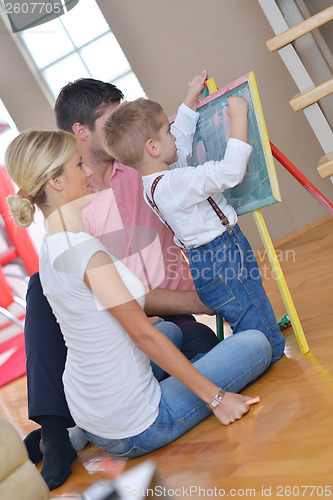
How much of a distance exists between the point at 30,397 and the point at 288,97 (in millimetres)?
2356

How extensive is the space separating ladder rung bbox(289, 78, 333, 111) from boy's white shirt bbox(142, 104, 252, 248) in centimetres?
64

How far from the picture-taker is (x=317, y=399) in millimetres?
1373

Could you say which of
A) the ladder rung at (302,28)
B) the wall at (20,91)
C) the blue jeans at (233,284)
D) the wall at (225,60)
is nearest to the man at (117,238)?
the blue jeans at (233,284)

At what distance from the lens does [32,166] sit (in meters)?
1.50

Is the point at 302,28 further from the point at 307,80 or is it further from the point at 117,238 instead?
the point at 117,238

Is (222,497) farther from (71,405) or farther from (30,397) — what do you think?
(30,397)

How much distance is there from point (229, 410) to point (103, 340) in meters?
0.37

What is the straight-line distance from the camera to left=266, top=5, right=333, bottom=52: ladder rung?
2.12 m

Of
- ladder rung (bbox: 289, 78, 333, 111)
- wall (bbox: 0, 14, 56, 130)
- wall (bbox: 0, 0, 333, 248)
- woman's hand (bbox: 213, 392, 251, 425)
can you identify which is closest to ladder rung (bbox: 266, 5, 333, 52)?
ladder rung (bbox: 289, 78, 333, 111)

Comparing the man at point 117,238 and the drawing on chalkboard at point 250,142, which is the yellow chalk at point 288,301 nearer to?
the drawing on chalkboard at point 250,142

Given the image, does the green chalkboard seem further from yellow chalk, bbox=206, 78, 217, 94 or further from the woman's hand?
the woman's hand

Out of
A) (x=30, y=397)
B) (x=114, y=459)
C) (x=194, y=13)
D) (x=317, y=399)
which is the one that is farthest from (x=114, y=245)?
(x=194, y=13)

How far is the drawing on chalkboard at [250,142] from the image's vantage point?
5.44ft

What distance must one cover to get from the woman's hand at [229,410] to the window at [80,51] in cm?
269
